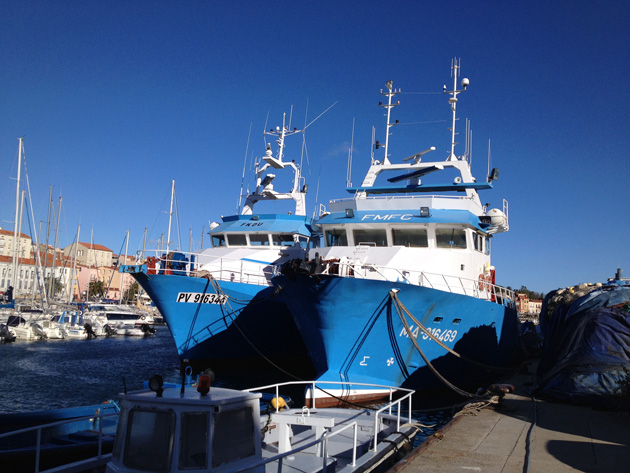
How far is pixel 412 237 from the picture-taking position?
17.6 meters

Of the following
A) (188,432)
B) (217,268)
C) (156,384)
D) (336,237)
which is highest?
(336,237)

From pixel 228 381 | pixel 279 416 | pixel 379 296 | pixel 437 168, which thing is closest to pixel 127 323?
pixel 228 381

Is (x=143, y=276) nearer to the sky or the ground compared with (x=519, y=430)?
nearer to the sky

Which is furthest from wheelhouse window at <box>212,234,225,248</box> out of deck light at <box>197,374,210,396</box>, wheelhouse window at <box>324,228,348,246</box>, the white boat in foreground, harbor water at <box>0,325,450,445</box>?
deck light at <box>197,374,210,396</box>

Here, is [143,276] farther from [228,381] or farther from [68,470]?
[68,470]

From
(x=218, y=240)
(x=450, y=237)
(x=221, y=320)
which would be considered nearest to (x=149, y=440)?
(x=450, y=237)

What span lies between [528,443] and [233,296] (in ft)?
46.0

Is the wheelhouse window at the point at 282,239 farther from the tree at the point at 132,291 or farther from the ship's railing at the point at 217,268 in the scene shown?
the tree at the point at 132,291

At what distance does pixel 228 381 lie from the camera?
1909 cm

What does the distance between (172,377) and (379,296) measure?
1126 centimetres

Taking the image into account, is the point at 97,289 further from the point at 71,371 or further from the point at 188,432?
the point at 188,432

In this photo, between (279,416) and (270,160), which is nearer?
(279,416)

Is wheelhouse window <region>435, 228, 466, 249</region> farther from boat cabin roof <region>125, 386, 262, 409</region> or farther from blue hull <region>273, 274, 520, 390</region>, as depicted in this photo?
boat cabin roof <region>125, 386, 262, 409</region>

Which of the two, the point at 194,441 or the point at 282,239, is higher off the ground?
the point at 282,239
